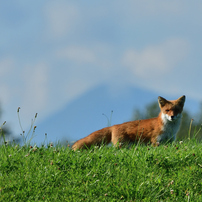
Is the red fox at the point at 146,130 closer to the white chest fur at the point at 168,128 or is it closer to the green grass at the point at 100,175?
the white chest fur at the point at 168,128

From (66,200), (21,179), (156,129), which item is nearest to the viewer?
(66,200)

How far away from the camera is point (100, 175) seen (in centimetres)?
727

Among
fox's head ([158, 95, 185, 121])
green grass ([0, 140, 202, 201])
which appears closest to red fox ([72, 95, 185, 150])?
fox's head ([158, 95, 185, 121])

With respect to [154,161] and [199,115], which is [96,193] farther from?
[199,115]

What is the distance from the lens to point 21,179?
700cm

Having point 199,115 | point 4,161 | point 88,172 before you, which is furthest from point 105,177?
point 199,115

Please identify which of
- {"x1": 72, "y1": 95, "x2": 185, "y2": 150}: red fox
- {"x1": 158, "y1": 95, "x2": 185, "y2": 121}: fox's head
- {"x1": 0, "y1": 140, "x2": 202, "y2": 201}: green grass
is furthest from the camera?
{"x1": 158, "y1": 95, "x2": 185, "y2": 121}: fox's head

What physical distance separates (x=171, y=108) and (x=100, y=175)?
489 centimetres

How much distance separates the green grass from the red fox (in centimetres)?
218

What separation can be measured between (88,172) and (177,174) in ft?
6.45

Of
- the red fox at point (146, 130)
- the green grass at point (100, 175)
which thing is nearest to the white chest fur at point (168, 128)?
the red fox at point (146, 130)

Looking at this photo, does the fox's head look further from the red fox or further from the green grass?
the green grass

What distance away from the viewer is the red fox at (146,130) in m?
11.0

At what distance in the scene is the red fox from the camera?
36.0 ft
